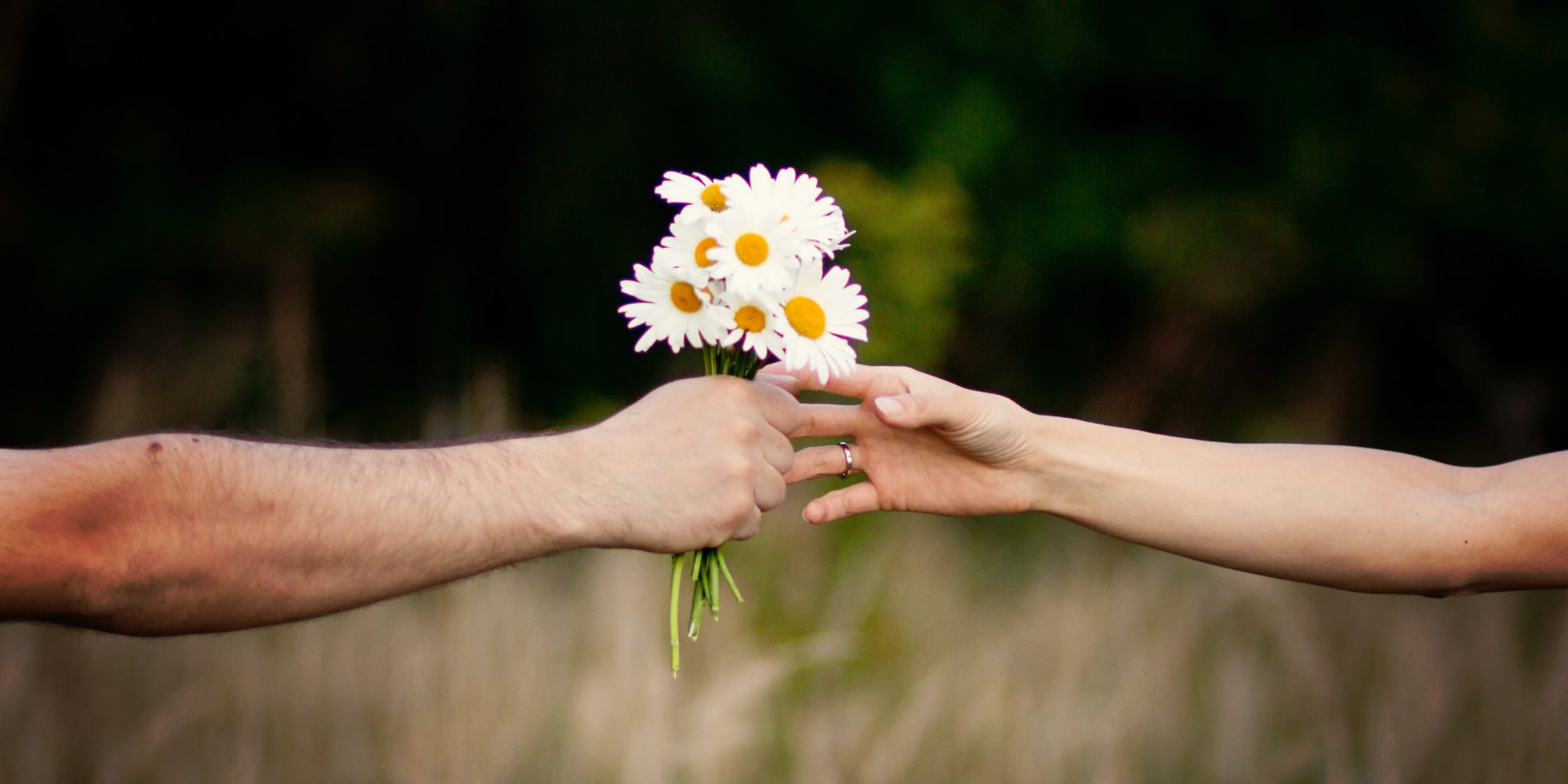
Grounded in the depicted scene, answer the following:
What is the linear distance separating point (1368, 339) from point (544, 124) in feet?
16.4

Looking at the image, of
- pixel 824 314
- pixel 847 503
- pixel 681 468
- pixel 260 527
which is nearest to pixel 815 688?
pixel 847 503

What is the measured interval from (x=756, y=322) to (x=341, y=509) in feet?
2.29

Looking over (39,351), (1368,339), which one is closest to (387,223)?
Result: (39,351)

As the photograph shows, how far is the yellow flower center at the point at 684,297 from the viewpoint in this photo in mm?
1948

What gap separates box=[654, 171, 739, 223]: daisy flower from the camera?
6.03 ft

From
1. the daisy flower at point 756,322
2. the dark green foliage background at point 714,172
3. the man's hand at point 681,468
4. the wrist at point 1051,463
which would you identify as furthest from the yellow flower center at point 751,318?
the dark green foliage background at point 714,172

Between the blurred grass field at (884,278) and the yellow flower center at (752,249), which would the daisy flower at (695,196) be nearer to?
the yellow flower center at (752,249)

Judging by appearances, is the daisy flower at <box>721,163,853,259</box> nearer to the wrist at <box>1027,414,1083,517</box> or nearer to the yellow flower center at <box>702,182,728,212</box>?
the yellow flower center at <box>702,182,728,212</box>

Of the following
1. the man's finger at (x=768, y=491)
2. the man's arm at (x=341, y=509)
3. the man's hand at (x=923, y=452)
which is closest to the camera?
the man's arm at (x=341, y=509)

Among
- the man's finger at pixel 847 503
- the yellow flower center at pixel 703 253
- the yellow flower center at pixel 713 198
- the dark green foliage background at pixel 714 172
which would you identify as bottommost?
the man's finger at pixel 847 503

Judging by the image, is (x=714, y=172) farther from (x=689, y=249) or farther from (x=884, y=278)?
(x=689, y=249)

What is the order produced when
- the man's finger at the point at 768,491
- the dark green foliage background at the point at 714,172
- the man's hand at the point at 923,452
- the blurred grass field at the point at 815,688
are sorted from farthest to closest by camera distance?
the dark green foliage background at the point at 714,172 < the blurred grass field at the point at 815,688 < the man's hand at the point at 923,452 < the man's finger at the point at 768,491

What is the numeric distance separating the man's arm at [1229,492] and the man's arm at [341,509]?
0.95ft

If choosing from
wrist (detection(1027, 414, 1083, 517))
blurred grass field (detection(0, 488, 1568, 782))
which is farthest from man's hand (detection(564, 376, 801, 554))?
blurred grass field (detection(0, 488, 1568, 782))
